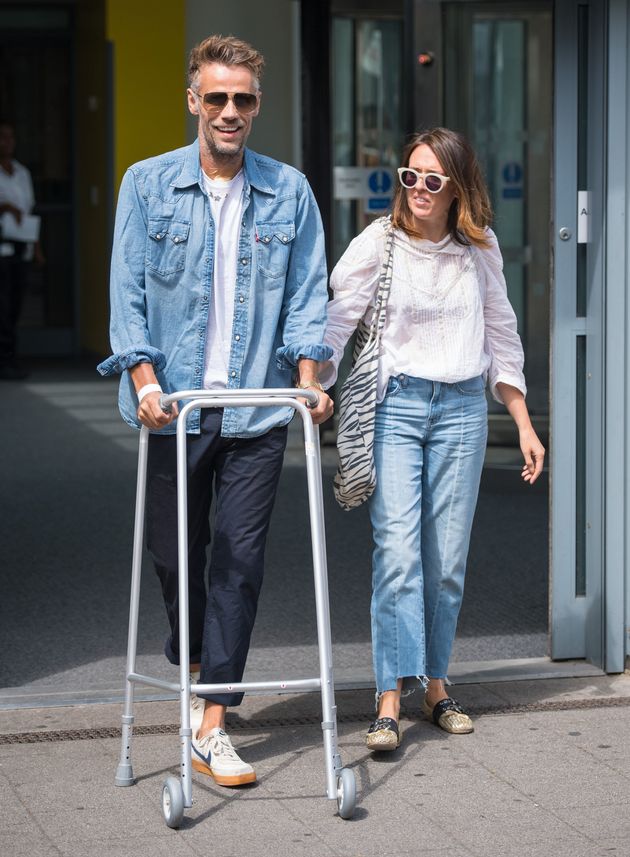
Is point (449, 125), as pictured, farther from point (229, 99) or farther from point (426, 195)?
point (229, 99)

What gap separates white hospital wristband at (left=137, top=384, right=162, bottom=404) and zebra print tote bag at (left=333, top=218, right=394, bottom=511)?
638 mm

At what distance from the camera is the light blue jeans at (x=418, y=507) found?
465cm

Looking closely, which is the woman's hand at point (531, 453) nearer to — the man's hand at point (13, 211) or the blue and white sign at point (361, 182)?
the blue and white sign at point (361, 182)

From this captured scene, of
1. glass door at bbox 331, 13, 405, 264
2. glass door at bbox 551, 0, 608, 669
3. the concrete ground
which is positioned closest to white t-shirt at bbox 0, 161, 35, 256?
the concrete ground

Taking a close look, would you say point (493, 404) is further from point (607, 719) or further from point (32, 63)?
point (32, 63)

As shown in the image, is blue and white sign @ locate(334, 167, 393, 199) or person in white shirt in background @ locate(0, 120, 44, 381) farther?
person in white shirt in background @ locate(0, 120, 44, 381)

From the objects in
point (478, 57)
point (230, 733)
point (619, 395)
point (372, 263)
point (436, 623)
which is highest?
point (478, 57)

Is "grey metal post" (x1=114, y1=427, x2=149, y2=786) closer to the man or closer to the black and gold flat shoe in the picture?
the man

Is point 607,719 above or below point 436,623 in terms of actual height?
below

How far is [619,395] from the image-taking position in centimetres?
534

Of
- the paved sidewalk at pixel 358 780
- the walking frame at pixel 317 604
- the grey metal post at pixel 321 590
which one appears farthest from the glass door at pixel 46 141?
the grey metal post at pixel 321 590

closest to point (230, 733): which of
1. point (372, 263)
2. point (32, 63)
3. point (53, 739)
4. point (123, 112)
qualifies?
point (53, 739)

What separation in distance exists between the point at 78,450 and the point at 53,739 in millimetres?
5709

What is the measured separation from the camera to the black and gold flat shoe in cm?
454
